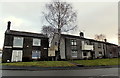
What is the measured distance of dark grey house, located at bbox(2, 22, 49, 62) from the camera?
2324 cm

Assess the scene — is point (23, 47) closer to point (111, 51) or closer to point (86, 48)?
point (86, 48)

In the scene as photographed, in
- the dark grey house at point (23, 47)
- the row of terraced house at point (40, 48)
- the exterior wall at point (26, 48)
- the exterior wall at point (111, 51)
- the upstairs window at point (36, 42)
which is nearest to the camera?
the exterior wall at point (26, 48)

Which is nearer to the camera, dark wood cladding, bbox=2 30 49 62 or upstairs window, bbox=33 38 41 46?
dark wood cladding, bbox=2 30 49 62

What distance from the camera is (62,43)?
28.4 meters

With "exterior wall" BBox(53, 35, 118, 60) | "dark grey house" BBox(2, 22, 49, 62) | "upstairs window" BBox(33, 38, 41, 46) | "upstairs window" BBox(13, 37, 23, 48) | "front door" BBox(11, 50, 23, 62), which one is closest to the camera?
"dark grey house" BBox(2, 22, 49, 62)

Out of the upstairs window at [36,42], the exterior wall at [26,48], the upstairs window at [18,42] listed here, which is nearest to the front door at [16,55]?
the exterior wall at [26,48]

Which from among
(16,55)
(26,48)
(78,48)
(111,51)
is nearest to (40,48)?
(26,48)

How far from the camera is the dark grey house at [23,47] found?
915 inches

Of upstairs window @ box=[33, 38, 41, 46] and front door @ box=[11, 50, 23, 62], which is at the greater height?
upstairs window @ box=[33, 38, 41, 46]

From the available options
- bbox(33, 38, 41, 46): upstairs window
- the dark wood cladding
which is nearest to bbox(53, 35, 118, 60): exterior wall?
the dark wood cladding

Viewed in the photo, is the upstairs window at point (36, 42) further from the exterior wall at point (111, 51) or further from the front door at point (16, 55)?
the exterior wall at point (111, 51)

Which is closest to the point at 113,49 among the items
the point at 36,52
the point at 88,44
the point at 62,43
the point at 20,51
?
the point at 88,44

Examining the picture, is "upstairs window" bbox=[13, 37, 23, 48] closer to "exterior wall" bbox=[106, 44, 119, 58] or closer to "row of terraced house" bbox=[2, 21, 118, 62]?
"row of terraced house" bbox=[2, 21, 118, 62]

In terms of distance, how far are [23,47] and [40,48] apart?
417 centimetres
